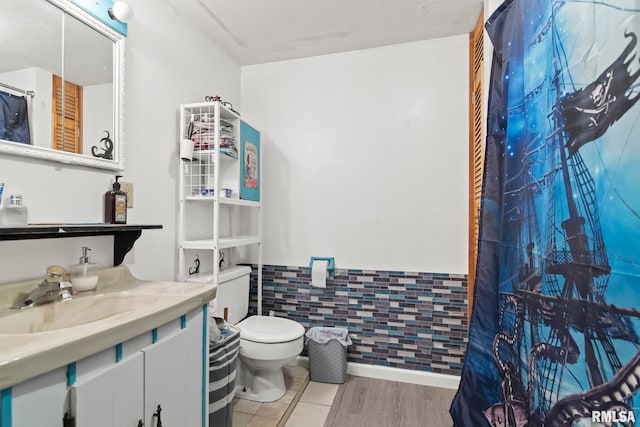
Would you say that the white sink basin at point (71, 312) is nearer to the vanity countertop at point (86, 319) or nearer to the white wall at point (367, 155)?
the vanity countertop at point (86, 319)

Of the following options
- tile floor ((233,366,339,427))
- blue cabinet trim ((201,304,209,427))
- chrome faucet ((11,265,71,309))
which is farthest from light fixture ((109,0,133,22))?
tile floor ((233,366,339,427))

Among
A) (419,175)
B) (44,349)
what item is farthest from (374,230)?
(44,349)

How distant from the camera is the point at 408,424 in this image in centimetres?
175

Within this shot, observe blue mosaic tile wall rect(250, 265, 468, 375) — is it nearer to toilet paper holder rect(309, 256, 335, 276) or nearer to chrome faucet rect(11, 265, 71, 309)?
toilet paper holder rect(309, 256, 335, 276)

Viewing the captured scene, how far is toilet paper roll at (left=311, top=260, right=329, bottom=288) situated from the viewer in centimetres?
227

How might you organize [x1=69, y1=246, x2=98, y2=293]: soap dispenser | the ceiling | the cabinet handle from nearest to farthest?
the cabinet handle
[x1=69, y1=246, x2=98, y2=293]: soap dispenser
the ceiling

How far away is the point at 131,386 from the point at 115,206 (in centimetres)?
82

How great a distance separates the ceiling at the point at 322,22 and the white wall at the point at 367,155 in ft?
0.44

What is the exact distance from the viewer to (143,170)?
5.22 ft

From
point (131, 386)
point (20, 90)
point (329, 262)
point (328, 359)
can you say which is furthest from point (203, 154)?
point (328, 359)

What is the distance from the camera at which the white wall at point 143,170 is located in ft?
3.60

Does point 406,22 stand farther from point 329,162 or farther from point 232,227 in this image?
point 232,227

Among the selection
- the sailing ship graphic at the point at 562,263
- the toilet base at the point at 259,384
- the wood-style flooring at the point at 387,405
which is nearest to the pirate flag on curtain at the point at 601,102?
the sailing ship graphic at the point at 562,263

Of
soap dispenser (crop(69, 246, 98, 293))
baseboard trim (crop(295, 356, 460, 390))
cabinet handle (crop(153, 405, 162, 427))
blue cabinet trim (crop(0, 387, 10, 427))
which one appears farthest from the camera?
baseboard trim (crop(295, 356, 460, 390))
